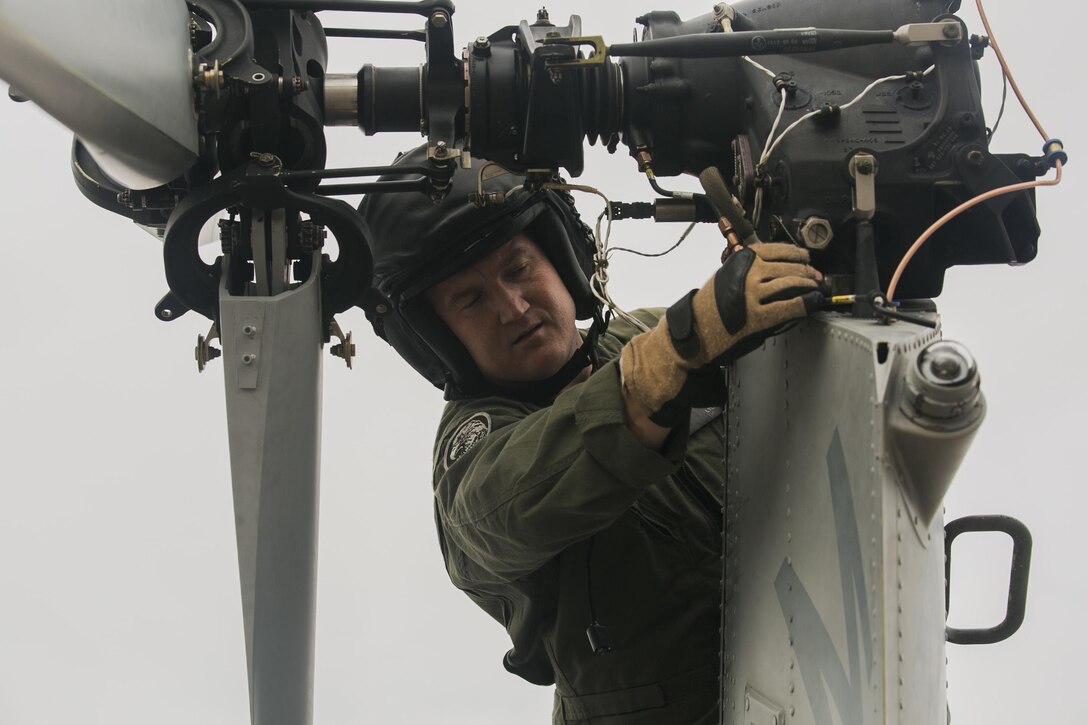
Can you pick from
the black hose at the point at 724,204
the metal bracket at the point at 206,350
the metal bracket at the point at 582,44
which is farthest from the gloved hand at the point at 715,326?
the metal bracket at the point at 206,350

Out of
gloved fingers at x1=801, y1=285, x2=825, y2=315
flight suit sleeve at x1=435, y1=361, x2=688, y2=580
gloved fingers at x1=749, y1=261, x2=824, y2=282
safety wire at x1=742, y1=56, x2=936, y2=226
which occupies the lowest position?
flight suit sleeve at x1=435, y1=361, x2=688, y2=580

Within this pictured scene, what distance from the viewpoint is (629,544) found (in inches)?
104

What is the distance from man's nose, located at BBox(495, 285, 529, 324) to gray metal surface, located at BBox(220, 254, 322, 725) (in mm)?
705

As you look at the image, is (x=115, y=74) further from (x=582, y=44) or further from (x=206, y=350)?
(x=582, y=44)

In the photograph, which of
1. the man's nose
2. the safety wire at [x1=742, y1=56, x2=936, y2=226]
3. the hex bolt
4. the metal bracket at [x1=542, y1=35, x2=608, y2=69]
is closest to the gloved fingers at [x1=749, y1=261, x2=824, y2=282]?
the hex bolt

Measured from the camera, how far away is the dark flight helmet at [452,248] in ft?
9.06

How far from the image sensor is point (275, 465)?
2.07m

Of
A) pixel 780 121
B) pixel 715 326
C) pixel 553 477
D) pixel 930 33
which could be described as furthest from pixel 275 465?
pixel 930 33

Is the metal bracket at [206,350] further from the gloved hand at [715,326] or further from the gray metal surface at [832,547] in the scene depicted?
the gray metal surface at [832,547]

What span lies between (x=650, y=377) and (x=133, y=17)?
0.98 m

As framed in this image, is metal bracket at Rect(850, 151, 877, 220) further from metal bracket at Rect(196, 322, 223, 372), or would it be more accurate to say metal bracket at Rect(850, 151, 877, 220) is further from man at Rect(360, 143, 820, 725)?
metal bracket at Rect(196, 322, 223, 372)

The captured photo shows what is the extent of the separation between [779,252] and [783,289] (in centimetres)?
8

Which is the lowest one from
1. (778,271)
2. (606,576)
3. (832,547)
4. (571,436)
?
(606,576)

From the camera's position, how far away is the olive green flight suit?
7.81 feet
